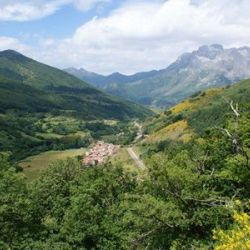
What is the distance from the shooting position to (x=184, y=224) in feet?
168

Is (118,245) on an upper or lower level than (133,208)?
lower

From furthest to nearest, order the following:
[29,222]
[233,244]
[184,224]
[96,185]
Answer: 1. [96,185]
2. [29,222]
3. [184,224]
4. [233,244]

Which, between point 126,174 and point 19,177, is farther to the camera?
point 126,174

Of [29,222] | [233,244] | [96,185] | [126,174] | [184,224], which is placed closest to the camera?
[233,244]

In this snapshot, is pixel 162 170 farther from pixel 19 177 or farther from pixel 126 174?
pixel 126 174

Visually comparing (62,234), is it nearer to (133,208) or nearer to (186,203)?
(133,208)

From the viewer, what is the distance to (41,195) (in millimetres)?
74562

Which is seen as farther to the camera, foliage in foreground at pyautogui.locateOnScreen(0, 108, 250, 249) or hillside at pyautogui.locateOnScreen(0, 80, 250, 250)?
foliage in foreground at pyautogui.locateOnScreen(0, 108, 250, 249)

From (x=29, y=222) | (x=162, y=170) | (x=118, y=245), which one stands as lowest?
(x=118, y=245)

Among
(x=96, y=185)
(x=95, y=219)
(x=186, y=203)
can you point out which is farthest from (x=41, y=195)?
(x=186, y=203)

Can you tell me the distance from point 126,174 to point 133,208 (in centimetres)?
3198

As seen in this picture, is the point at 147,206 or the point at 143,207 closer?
the point at 143,207

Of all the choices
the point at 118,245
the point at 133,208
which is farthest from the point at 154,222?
the point at 118,245

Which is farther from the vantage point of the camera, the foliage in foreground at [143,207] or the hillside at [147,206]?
the foliage in foreground at [143,207]
